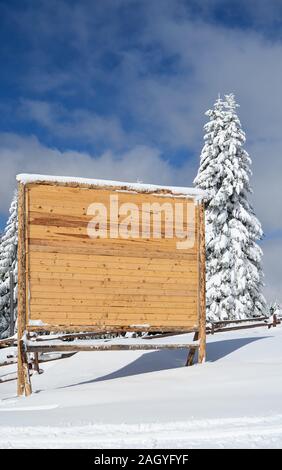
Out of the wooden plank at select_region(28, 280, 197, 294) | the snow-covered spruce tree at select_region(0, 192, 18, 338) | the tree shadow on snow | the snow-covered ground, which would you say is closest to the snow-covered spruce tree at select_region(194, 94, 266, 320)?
the tree shadow on snow

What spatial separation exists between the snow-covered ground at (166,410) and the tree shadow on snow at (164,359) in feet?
0.26

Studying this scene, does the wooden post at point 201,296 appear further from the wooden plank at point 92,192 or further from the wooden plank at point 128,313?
the wooden plank at point 92,192

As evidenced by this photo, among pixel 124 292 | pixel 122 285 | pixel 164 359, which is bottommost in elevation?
pixel 164 359

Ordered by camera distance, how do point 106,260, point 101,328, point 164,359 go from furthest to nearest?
point 164,359, point 106,260, point 101,328

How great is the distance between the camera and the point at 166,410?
8.46 metres

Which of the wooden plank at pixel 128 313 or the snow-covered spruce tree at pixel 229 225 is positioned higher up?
the snow-covered spruce tree at pixel 229 225

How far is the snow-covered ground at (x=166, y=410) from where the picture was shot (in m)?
6.55

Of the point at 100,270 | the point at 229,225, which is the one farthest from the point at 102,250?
the point at 229,225

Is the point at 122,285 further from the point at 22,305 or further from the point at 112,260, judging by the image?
the point at 22,305

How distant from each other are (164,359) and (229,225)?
1395 cm

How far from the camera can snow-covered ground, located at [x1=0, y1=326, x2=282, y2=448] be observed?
655 centimetres

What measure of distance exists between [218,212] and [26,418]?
22182 millimetres

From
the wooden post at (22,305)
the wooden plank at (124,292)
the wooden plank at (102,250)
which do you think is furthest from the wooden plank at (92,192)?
the wooden plank at (124,292)

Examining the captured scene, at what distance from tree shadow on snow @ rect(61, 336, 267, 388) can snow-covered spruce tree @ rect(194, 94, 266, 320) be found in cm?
951
